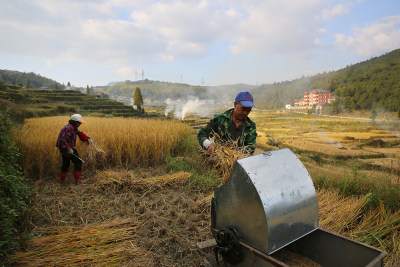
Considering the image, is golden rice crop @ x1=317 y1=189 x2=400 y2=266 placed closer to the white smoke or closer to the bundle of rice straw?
the bundle of rice straw

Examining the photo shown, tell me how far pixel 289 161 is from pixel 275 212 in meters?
0.47

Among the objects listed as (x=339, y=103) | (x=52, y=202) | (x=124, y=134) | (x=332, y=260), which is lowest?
(x=52, y=202)

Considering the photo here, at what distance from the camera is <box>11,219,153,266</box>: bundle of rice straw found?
212cm

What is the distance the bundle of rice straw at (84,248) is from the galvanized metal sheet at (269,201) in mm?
1297

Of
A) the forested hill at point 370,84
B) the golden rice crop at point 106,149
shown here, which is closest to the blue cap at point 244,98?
the golden rice crop at point 106,149

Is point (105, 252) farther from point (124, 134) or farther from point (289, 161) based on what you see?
point (124, 134)

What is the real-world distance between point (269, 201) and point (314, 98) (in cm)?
1249

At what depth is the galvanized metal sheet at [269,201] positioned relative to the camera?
1.35m

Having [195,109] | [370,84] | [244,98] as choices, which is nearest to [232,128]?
[244,98]

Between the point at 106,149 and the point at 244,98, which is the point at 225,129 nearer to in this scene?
the point at 244,98

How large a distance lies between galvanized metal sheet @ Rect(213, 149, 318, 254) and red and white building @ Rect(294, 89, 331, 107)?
1150cm

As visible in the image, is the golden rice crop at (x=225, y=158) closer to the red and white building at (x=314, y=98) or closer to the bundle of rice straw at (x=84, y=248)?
the bundle of rice straw at (x=84, y=248)

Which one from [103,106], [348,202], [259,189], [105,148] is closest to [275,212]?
[259,189]

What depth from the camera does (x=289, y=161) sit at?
65.3 inches
